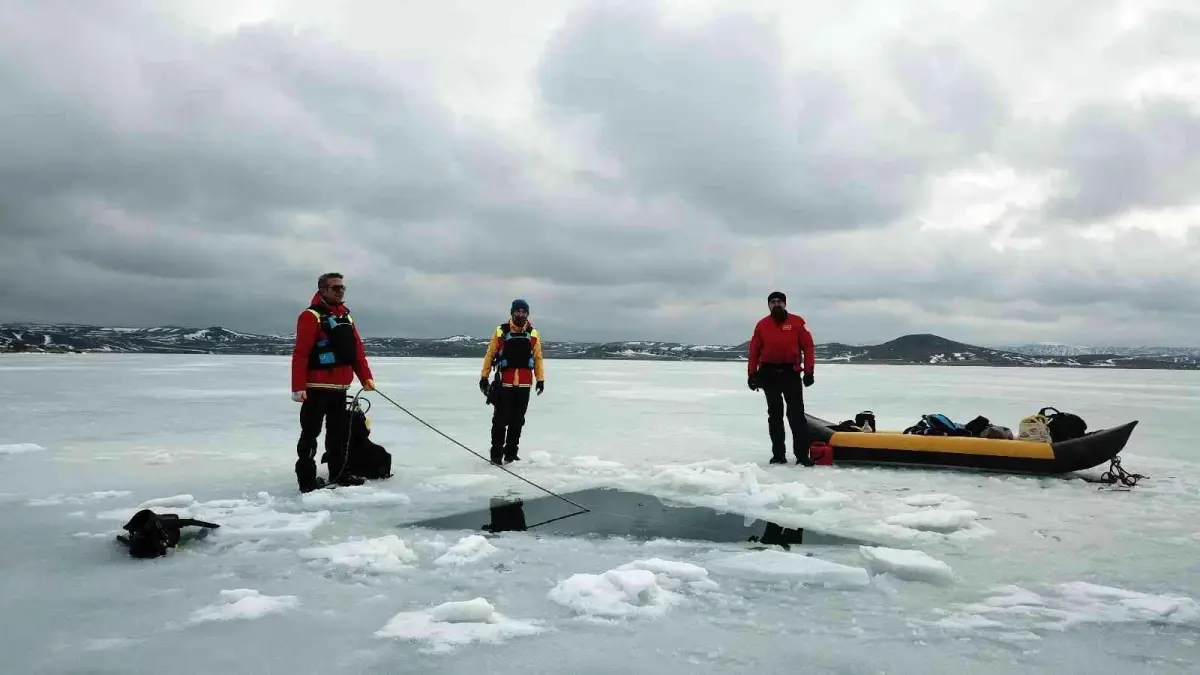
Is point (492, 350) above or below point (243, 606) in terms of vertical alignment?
above

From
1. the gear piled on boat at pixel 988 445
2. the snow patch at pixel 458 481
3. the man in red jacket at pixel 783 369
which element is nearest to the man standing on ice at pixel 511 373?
the snow patch at pixel 458 481

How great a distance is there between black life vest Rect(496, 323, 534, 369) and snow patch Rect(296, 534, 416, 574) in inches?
126

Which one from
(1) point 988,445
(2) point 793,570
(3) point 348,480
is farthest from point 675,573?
(1) point 988,445

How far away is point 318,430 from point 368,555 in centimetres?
213

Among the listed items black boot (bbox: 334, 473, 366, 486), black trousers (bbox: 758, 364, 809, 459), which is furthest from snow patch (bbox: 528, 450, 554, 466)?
black trousers (bbox: 758, 364, 809, 459)

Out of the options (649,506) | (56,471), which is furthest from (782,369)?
(56,471)

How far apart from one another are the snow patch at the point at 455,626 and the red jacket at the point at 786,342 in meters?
5.01

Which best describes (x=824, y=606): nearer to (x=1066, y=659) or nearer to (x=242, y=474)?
(x=1066, y=659)

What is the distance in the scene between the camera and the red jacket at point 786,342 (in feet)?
23.3

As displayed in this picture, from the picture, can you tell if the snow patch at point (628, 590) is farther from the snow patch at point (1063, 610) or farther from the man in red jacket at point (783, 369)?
the man in red jacket at point (783, 369)

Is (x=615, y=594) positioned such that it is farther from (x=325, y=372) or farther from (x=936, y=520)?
(x=325, y=372)

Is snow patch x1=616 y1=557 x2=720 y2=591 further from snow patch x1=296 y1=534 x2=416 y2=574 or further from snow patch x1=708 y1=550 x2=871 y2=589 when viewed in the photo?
snow patch x1=296 y1=534 x2=416 y2=574

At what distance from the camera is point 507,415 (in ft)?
22.5

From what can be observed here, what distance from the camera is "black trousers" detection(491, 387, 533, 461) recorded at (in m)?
6.82
